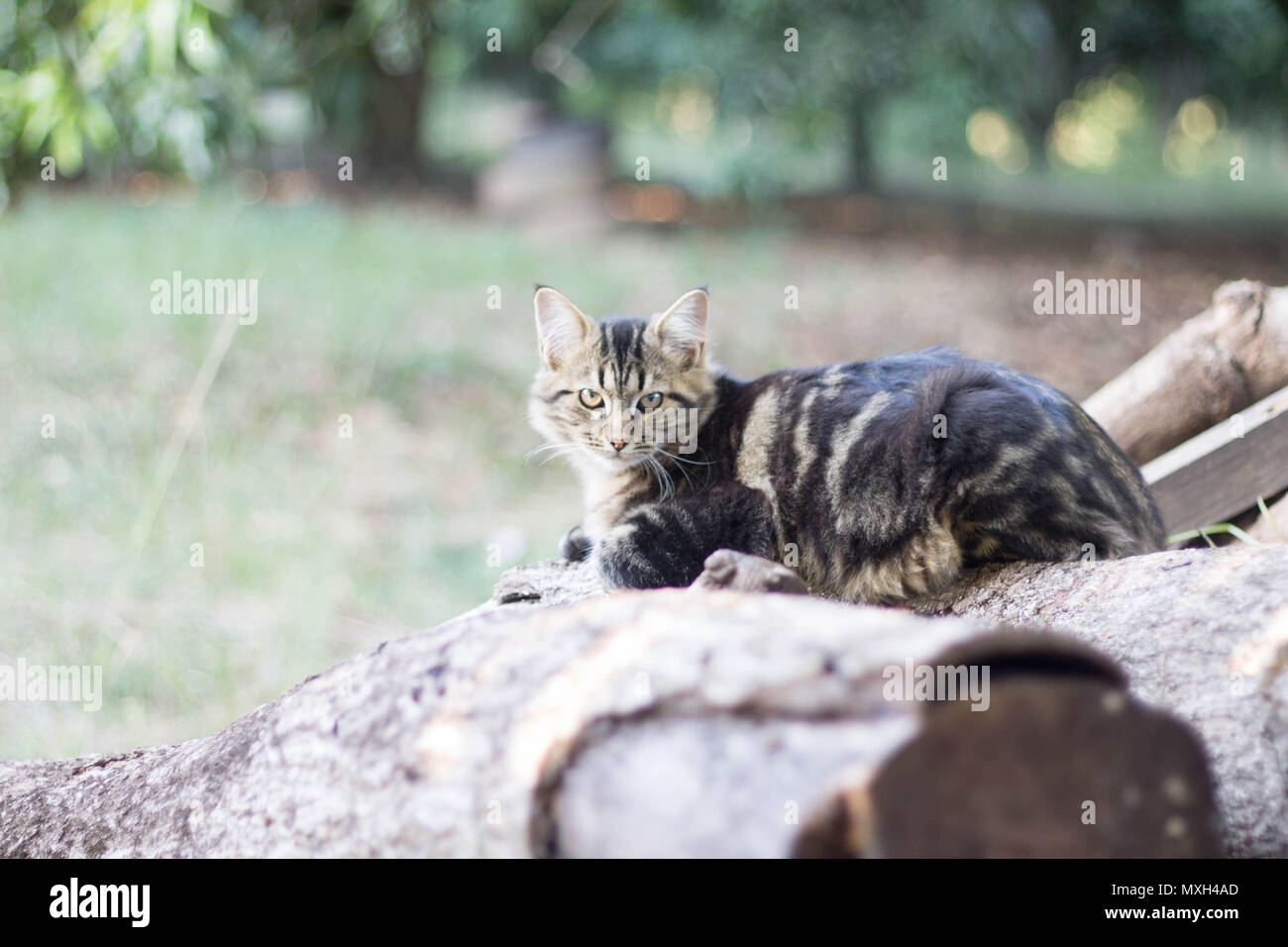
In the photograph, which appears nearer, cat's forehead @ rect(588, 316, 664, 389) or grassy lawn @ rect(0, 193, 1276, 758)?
cat's forehead @ rect(588, 316, 664, 389)

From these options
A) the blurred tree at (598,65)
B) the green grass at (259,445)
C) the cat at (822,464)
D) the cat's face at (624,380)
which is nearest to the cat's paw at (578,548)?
the cat at (822,464)

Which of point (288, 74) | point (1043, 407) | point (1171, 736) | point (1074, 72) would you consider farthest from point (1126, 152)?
point (1171, 736)

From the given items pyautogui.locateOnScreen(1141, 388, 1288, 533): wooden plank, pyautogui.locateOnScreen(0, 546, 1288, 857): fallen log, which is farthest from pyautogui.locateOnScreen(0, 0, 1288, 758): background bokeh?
pyautogui.locateOnScreen(1141, 388, 1288, 533): wooden plank

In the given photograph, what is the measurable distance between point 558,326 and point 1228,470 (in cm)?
218

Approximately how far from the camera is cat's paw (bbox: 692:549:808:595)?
2014 mm

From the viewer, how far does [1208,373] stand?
3.59 meters

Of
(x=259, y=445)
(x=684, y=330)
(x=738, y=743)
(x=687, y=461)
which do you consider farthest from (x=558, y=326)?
(x=259, y=445)

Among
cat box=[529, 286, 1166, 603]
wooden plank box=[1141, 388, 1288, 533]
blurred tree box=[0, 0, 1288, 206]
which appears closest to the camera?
cat box=[529, 286, 1166, 603]

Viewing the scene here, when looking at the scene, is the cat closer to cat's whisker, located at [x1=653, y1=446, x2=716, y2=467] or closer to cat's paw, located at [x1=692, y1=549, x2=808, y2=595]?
cat's whisker, located at [x1=653, y1=446, x2=716, y2=467]

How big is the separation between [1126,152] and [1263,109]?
7421mm

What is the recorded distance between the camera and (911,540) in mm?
2686

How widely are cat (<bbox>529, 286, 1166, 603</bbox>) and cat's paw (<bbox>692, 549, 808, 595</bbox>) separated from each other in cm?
64

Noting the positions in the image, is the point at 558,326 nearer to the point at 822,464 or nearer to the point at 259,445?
the point at 822,464
